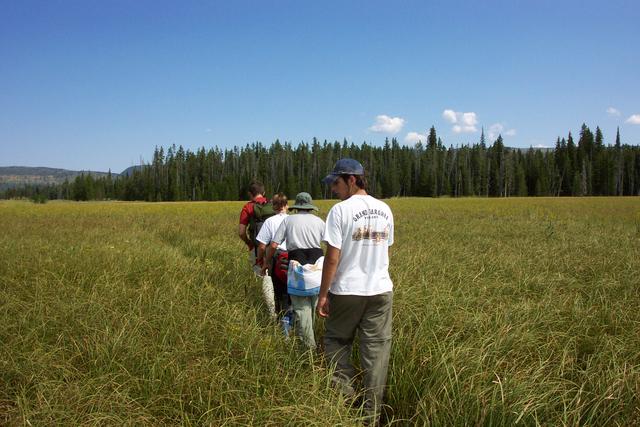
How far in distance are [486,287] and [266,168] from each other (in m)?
107

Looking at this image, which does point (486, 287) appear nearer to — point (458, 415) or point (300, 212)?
point (300, 212)

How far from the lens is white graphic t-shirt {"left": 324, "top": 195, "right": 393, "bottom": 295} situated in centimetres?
330

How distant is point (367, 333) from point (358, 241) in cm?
75

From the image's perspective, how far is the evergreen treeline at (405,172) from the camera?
9194 centimetres

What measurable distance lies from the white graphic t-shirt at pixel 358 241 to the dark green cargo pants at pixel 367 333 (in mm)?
90

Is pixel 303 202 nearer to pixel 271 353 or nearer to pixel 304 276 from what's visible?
pixel 304 276

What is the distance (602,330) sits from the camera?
4.59 m

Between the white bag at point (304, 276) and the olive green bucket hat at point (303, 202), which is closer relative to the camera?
the white bag at point (304, 276)

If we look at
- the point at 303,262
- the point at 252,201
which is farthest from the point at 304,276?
the point at 252,201

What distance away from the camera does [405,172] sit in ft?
333

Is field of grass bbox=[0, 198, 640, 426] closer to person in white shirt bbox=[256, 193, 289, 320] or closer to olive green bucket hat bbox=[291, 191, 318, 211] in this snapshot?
person in white shirt bbox=[256, 193, 289, 320]

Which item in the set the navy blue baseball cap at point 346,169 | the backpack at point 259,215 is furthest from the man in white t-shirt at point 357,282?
the backpack at point 259,215

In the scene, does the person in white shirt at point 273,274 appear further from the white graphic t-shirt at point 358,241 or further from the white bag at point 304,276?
the white graphic t-shirt at point 358,241

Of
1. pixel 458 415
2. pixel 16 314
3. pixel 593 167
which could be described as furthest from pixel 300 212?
pixel 593 167
